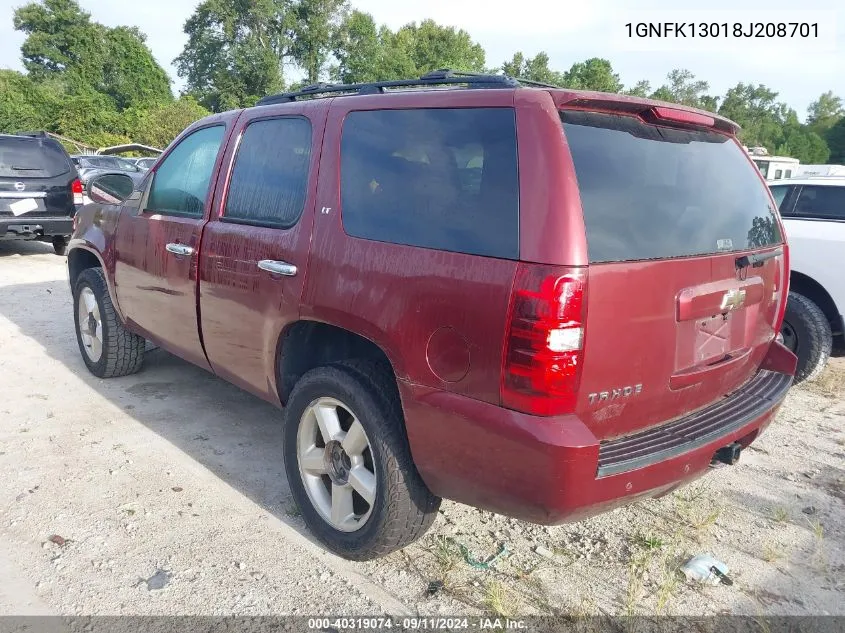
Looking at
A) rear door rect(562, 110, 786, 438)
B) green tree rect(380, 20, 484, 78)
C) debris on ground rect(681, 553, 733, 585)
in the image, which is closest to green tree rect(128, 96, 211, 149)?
green tree rect(380, 20, 484, 78)

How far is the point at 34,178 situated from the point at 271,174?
26.5ft

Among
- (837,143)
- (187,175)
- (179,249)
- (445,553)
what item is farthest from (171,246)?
(837,143)

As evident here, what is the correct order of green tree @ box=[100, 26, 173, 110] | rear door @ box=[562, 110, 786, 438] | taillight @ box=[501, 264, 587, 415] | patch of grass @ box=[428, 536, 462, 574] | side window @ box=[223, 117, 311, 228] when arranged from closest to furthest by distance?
1. taillight @ box=[501, 264, 587, 415]
2. rear door @ box=[562, 110, 786, 438]
3. patch of grass @ box=[428, 536, 462, 574]
4. side window @ box=[223, 117, 311, 228]
5. green tree @ box=[100, 26, 173, 110]

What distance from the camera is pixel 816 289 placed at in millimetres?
4941

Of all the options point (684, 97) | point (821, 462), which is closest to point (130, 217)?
point (821, 462)

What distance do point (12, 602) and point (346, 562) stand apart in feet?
4.08

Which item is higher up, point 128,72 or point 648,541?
point 128,72

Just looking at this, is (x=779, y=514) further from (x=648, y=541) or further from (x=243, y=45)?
(x=243, y=45)

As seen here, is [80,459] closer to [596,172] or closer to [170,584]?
[170,584]

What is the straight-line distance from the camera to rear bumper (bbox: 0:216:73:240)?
916 centimetres

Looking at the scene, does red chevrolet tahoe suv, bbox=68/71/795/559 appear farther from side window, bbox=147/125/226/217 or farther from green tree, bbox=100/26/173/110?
green tree, bbox=100/26/173/110

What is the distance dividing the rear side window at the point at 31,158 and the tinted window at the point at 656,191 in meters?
9.57

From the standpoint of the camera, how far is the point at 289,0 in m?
50.9

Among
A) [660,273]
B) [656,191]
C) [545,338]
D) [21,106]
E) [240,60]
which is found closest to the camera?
[545,338]
